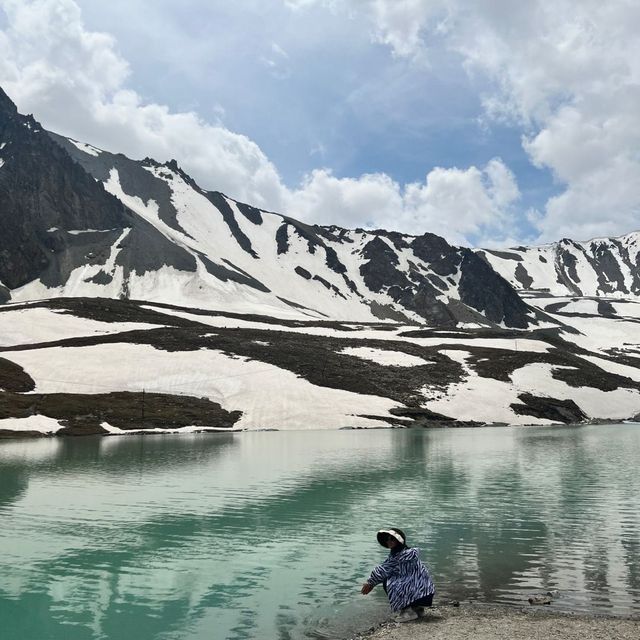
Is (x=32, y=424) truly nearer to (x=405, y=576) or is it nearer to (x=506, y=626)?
(x=405, y=576)

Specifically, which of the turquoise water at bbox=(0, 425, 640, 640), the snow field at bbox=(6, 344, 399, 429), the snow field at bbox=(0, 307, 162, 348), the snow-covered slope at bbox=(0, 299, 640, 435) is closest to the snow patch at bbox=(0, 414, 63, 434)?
the snow-covered slope at bbox=(0, 299, 640, 435)

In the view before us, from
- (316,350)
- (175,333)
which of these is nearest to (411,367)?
(316,350)

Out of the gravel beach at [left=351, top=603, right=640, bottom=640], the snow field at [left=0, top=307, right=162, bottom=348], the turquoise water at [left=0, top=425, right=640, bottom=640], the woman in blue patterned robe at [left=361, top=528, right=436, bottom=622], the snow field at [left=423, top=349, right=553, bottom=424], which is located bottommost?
the turquoise water at [left=0, top=425, right=640, bottom=640]

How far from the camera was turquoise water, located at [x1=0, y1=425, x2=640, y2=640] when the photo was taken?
60.3ft

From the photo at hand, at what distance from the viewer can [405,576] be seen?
17047mm

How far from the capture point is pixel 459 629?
50.7 ft

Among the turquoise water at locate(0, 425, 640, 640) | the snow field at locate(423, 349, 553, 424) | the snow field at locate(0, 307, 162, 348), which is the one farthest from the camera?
the snow field at locate(0, 307, 162, 348)

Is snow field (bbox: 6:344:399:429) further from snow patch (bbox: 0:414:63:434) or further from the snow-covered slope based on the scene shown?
snow patch (bbox: 0:414:63:434)

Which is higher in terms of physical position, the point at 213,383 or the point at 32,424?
the point at 213,383

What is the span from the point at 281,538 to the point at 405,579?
12345 mm

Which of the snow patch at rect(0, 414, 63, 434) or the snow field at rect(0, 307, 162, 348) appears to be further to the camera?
the snow field at rect(0, 307, 162, 348)

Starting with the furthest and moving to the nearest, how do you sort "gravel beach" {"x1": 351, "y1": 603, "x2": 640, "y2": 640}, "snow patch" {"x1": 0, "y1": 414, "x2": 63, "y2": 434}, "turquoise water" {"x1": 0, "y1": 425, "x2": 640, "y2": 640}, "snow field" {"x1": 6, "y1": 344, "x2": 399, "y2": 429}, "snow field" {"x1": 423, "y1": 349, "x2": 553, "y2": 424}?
"snow field" {"x1": 423, "y1": 349, "x2": 553, "y2": 424} < "snow field" {"x1": 6, "y1": 344, "x2": 399, "y2": 429} < "snow patch" {"x1": 0, "y1": 414, "x2": 63, "y2": 434} < "turquoise water" {"x1": 0, "y1": 425, "x2": 640, "y2": 640} < "gravel beach" {"x1": 351, "y1": 603, "x2": 640, "y2": 640}

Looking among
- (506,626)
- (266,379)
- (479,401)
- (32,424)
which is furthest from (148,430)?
(506,626)

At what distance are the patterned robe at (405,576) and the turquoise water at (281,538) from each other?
1.34 metres
